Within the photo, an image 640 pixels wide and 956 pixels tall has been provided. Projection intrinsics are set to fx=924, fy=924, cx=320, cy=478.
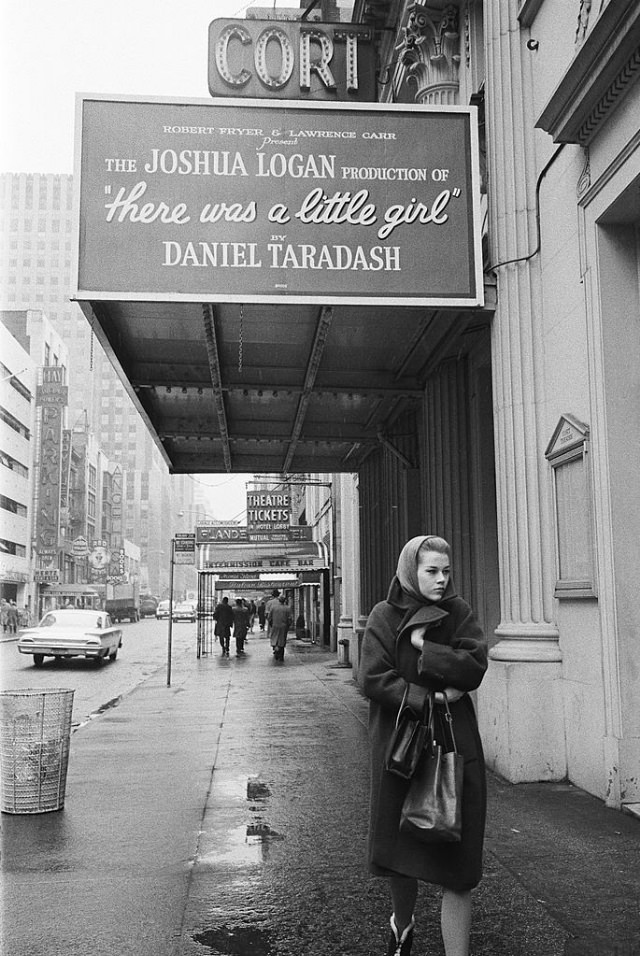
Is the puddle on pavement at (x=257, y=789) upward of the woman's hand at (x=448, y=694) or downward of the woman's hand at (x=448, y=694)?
downward

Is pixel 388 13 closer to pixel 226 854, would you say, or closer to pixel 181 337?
pixel 181 337

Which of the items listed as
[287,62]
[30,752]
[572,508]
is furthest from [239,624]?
[572,508]

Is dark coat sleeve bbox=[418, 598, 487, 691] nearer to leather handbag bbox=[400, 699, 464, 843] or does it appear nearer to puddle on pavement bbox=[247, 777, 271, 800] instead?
leather handbag bbox=[400, 699, 464, 843]

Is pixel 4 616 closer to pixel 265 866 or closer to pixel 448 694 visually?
pixel 265 866

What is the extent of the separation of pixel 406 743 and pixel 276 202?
20.3ft

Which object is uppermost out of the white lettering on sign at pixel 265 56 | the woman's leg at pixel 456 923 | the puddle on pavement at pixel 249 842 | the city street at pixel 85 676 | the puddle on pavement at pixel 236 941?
the white lettering on sign at pixel 265 56

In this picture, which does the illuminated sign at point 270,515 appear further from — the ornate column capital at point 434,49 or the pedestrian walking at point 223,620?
the ornate column capital at point 434,49

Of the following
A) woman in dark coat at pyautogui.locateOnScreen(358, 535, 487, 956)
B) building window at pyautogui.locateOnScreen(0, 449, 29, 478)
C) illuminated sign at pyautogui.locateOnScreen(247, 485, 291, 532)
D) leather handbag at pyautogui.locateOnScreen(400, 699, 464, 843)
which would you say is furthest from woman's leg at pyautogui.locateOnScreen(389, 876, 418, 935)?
building window at pyautogui.locateOnScreen(0, 449, 29, 478)

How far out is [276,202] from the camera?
852 cm

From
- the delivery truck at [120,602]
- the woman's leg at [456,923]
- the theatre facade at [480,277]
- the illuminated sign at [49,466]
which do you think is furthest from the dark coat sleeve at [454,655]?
the delivery truck at [120,602]

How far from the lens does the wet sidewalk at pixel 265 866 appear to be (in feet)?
14.0

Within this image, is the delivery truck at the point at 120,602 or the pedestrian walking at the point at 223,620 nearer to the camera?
the pedestrian walking at the point at 223,620

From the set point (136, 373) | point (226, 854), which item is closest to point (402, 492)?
point (136, 373)

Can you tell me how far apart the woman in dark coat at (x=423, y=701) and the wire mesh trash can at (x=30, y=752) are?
→ 391 centimetres
